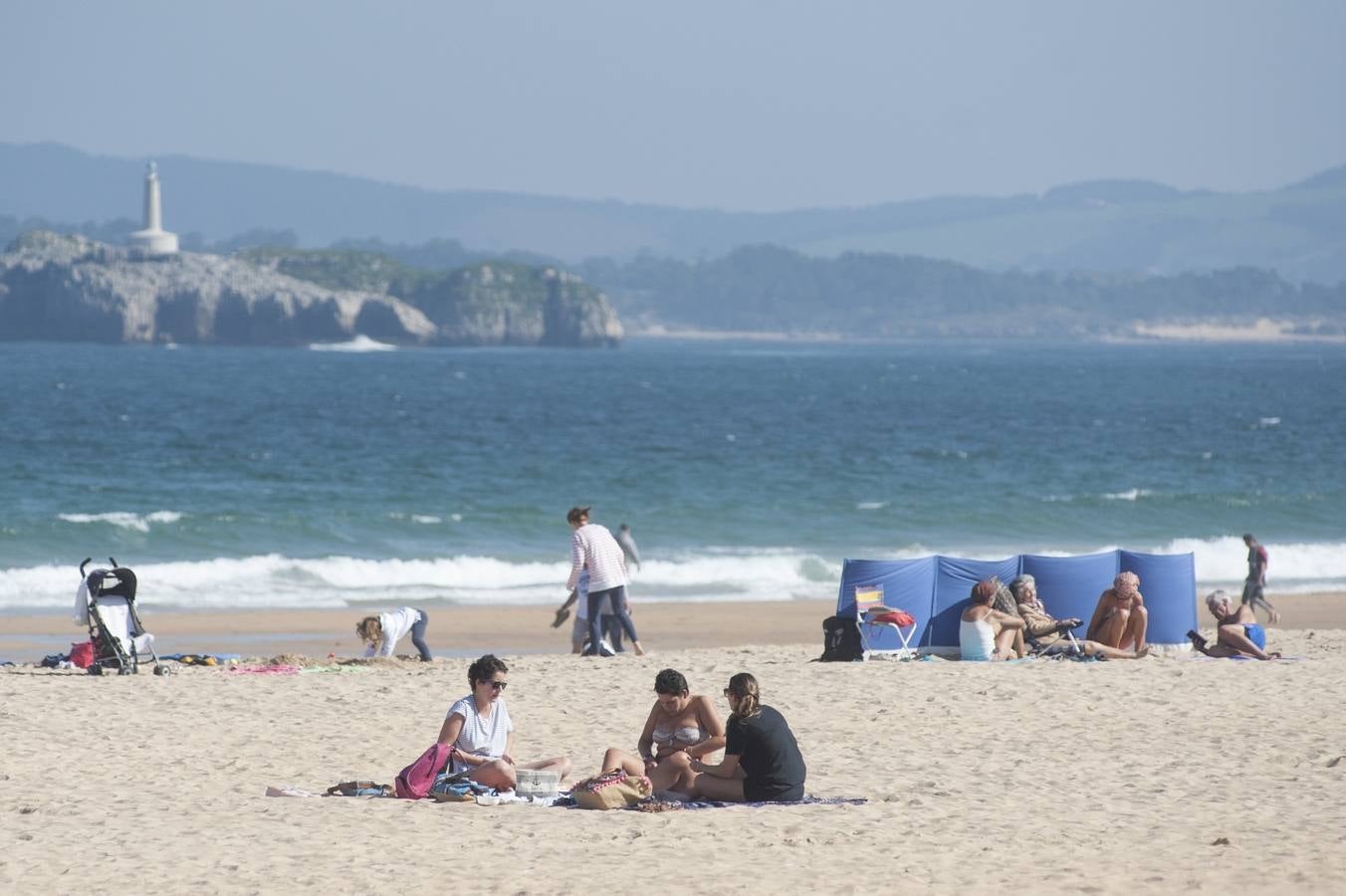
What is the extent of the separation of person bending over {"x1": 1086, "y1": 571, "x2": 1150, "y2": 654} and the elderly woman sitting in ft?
0.32

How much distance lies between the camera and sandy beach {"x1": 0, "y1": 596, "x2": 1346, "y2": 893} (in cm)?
867

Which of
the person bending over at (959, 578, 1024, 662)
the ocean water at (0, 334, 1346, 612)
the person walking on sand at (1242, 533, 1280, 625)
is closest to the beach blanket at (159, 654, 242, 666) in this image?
the person bending over at (959, 578, 1024, 662)

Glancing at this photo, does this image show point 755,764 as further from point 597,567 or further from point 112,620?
point 112,620

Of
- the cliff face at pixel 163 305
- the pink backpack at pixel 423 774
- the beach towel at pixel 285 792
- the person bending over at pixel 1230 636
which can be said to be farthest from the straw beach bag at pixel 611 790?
the cliff face at pixel 163 305

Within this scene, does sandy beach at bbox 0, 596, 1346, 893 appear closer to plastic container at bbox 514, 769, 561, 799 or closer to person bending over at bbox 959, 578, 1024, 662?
plastic container at bbox 514, 769, 561, 799

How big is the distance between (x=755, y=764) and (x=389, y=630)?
673cm

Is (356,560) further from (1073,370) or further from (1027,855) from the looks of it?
(1073,370)

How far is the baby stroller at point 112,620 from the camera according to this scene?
15.1 m

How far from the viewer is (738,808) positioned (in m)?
10.2

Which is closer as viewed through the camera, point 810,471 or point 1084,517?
point 1084,517

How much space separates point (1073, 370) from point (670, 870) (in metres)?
122

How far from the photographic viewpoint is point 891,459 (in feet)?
150

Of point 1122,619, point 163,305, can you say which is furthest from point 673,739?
point 163,305

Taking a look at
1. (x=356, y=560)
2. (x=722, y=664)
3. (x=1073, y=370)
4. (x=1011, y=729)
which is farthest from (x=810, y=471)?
(x=1073, y=370)
